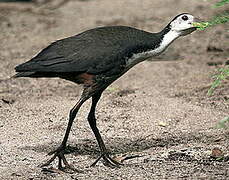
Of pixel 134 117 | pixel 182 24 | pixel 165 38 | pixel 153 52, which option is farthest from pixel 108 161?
pixel 182 24

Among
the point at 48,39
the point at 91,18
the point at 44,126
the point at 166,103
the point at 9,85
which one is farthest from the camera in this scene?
the point at 91,18

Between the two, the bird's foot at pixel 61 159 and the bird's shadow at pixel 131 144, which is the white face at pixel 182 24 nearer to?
the bird's shadow at pixel 131 144

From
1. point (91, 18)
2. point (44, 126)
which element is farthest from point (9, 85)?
point (91, 18)

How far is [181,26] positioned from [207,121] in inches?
57.2

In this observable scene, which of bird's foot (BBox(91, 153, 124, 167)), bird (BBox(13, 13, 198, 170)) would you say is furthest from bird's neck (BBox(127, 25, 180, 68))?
bird's foot (BBox(91, 153, 124, 167))

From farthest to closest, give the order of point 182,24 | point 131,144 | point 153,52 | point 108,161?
point 131,144
point 182,24
point 153,52
point 108,161

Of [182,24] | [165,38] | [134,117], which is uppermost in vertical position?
[182,24]

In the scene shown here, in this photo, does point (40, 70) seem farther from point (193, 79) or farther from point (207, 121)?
point (193, 79)

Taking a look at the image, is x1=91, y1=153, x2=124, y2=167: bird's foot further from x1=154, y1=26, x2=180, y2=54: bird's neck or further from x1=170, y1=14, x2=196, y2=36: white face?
x1=170, y1=14, x2=196, y2=36: white face

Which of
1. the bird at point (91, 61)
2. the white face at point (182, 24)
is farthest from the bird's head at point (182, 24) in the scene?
the bird at point (91, 61)

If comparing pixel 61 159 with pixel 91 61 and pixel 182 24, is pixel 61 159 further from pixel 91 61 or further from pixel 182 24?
pixel 182 24

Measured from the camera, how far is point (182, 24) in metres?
6.13

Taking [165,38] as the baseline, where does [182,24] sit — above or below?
above

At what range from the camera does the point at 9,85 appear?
28.5 ft
